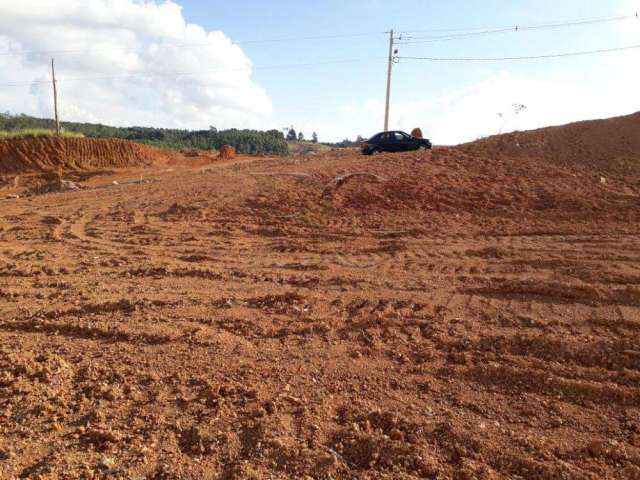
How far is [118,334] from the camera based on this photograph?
4.46 m

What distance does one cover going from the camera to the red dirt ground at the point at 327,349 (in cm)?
294

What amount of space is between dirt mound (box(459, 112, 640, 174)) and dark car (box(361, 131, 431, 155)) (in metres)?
4.51

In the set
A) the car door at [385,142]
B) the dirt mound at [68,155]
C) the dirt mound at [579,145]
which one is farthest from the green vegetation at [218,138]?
Answer: the dirt mound at [579,145]

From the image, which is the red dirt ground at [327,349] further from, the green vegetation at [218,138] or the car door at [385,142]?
the green vegetation at [218,138]

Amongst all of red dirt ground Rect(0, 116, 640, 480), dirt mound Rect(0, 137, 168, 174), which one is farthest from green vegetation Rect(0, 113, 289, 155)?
red dirt ground Rect(0, 116, 640, 480)

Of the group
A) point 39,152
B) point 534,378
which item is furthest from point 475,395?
point 39,152

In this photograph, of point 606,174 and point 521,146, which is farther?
point 521,146

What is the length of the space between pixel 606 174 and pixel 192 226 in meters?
9.94

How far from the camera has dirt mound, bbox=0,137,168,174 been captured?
901 inches

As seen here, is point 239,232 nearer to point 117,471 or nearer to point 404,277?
point 404,277

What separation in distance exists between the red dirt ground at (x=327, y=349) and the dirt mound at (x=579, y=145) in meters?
3.91

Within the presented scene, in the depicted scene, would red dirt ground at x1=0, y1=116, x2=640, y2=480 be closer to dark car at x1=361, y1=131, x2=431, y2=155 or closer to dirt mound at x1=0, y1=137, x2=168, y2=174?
dark car at x1=361, y1=131, x2=431, y2=155

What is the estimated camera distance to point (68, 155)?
78.8 feet

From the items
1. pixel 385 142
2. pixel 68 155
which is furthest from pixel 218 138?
pixel 385 142
